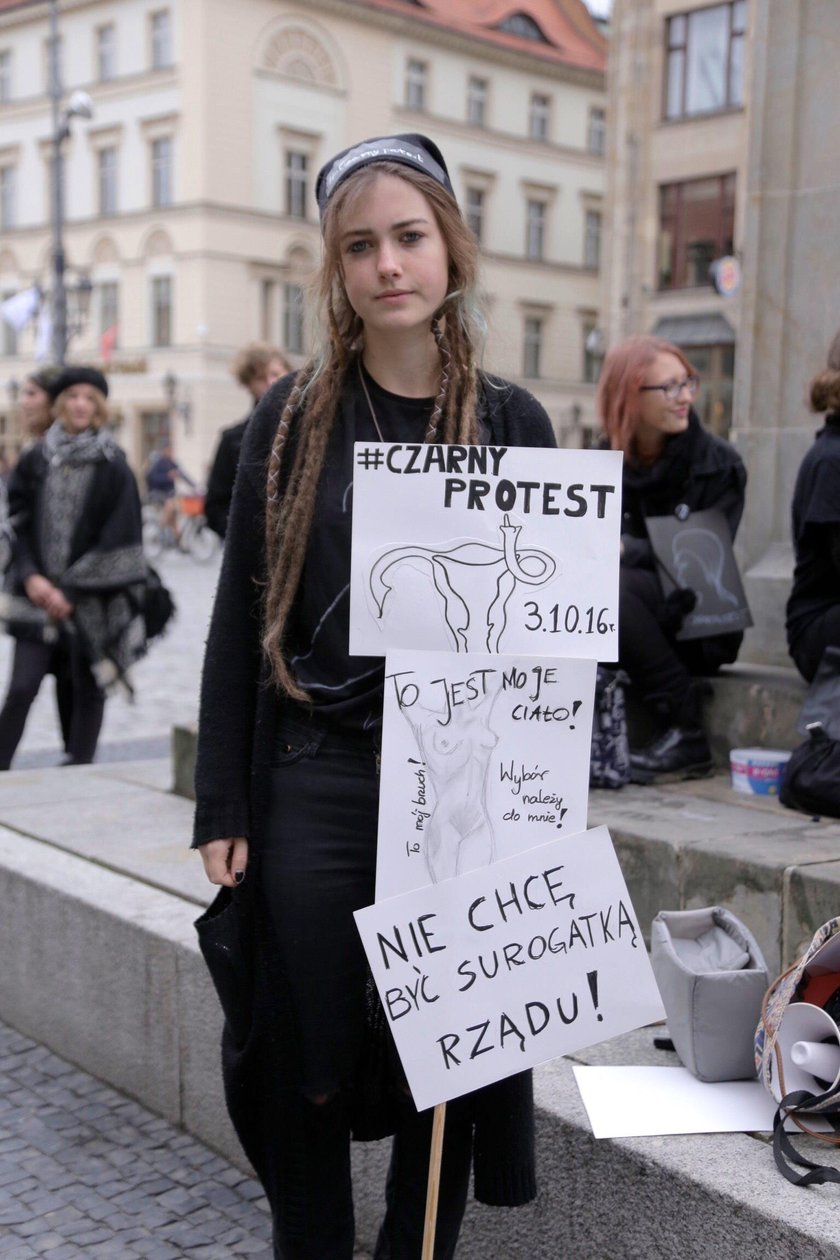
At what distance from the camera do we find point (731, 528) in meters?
4.72

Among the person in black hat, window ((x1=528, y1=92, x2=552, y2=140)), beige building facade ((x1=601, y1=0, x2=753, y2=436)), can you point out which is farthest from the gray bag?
window ((x1=528, y1=92, x2=552, y2=140))

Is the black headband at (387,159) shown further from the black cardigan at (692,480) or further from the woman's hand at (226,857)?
the black cardigan at (692,480)

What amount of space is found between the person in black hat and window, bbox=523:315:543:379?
41.2 m

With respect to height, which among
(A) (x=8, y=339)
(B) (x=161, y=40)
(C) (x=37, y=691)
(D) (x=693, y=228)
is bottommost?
(C) (x=37, y=691)

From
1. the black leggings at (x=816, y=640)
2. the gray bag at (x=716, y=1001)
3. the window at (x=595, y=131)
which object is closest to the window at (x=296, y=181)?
the window at (x=595, y=131)

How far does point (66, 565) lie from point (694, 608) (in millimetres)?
2954

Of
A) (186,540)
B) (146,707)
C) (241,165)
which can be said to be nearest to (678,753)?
(146,707)

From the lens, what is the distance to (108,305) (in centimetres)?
4250

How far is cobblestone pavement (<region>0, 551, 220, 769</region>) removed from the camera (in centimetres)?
800

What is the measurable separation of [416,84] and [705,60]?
14.6m

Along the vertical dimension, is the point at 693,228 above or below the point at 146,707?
above

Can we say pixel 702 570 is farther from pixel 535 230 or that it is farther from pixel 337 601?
pixel 535 230

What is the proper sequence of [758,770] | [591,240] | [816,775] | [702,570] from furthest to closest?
[591,240]
[702,570]
[758,770]
[816,775]

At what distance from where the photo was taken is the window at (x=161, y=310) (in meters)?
40.5
